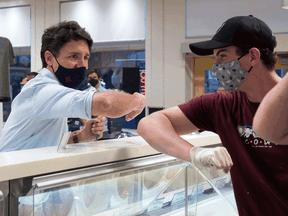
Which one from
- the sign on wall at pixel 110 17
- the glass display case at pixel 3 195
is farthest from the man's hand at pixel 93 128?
the sign on wall at pixel 110 17

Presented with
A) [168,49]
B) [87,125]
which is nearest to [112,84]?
[168,49]

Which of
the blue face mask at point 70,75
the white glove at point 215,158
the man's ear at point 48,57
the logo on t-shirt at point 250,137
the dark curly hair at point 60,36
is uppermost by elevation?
the dark curly hair at point 60,36

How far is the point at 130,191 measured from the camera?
1.33m

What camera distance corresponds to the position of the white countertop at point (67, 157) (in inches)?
38.0

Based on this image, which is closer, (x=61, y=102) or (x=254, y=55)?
(x=254, y=55)

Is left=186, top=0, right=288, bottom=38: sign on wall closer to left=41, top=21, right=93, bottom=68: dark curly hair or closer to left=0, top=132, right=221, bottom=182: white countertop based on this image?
left=41, top=21, right=93, bottom=68: dark curly hair

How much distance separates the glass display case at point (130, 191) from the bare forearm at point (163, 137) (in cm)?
17

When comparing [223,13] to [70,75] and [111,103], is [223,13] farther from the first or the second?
[111,103]

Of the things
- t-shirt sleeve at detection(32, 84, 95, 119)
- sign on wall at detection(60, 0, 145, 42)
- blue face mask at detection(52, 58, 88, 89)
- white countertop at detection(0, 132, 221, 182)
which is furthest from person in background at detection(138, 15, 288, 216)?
sign on wall at detection(60, 0, 145, 42)

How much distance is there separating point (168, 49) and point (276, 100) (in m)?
6.16

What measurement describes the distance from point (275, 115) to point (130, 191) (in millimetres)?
931

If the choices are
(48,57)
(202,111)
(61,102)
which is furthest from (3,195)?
(48,57)

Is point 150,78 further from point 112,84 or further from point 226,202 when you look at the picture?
point 226,202

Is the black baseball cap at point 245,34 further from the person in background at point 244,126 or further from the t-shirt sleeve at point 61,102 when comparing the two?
the t-shirt sleeve at point 61,102
